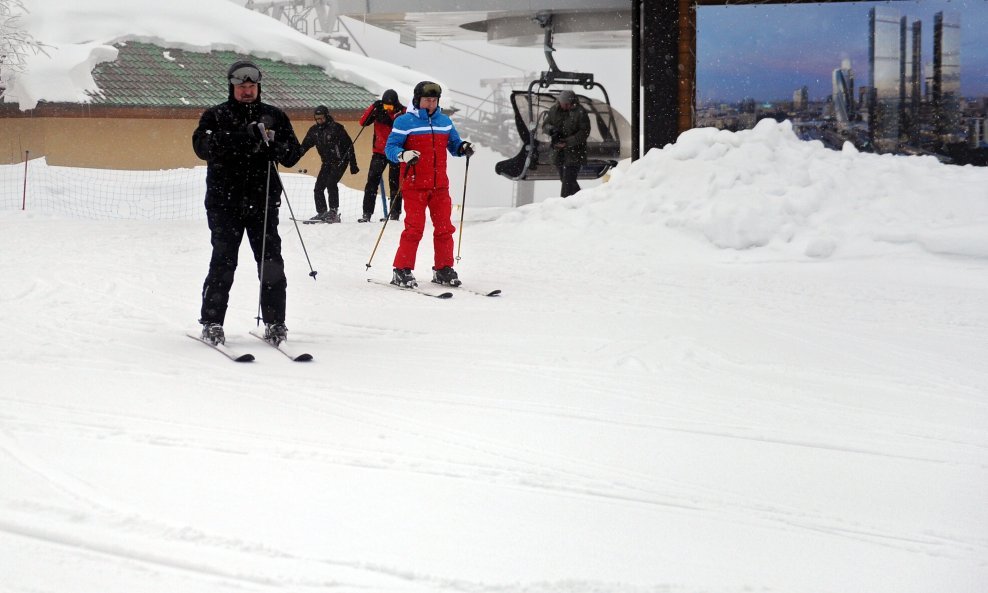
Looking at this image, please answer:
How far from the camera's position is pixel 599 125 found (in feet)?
53.0

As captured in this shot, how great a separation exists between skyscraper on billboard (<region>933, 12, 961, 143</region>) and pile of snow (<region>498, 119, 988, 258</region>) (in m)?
1.17

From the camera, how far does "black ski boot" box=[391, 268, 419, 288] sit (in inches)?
352

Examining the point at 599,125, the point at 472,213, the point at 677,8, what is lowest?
the point at 472,213

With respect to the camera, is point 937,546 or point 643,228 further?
point 643,228

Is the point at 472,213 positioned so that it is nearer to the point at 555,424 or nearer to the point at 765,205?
the point at 765,205

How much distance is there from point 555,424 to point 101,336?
3212 mm

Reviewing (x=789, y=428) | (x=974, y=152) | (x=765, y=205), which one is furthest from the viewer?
(x=974, y=152)

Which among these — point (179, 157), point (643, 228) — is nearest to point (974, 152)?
point (643, 228)

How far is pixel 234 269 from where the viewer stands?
6.38 metres

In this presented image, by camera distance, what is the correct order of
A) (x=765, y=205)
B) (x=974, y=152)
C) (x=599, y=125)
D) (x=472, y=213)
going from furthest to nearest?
(x=472, y=213)
(x=599, y=125)
(x=974, y=152)
(x=765, y=205)

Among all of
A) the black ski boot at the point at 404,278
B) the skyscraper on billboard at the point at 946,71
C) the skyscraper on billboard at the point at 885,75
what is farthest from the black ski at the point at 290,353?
the skyscraper on billboard at the point at 946,71

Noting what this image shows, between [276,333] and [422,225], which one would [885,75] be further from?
[276,333]

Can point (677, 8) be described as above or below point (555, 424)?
above

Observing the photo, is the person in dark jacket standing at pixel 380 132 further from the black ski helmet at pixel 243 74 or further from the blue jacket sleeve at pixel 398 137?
the black ski helmet at pixel 243 74
